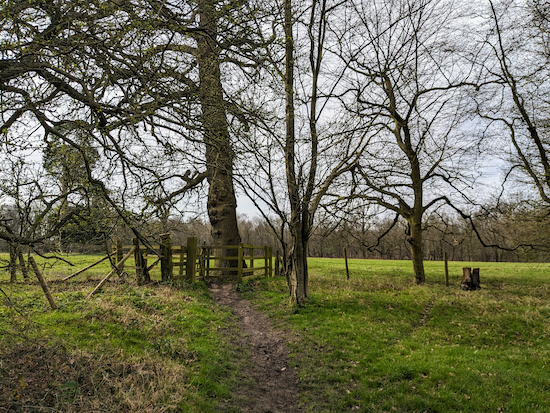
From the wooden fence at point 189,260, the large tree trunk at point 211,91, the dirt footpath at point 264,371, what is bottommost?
the dirt footpath at point 264,371

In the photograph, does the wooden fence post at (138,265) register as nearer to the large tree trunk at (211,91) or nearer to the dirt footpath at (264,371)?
the dirt footpath at (264,371)

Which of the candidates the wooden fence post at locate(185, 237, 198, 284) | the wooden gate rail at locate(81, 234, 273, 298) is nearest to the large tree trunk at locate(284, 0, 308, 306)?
the wooden gate rail at locate(81, 234, 273, 298)

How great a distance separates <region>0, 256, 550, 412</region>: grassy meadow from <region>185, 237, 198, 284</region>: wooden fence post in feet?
8.10

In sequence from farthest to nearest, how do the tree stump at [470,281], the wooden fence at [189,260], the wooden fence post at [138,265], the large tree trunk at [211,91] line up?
1. the tree stump at [470,281]
2. the wooden fence at [189,260]
3. the wooden fence post at [138,265]
4. the large tree trunk at [211,91]

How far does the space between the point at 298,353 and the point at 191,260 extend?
25.3 feet

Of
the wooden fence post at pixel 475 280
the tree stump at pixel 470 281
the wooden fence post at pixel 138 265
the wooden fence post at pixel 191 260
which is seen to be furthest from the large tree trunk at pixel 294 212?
the wooden fence post at pixel 475 280

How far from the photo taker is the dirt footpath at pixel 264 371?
5219mm

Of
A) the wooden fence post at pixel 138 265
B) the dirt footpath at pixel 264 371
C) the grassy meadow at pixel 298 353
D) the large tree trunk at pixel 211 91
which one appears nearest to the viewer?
the grassy meadow at pixel 298 353

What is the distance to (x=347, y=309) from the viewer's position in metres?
10.3

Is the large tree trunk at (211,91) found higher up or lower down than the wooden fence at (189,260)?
higher up

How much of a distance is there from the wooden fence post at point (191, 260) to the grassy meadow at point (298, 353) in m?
2.47

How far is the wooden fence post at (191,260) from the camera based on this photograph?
1379cm

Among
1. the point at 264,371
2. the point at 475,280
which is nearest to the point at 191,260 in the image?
the point at 264,371

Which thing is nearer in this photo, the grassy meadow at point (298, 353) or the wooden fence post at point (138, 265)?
the grassy meadow at point (298, 353)
